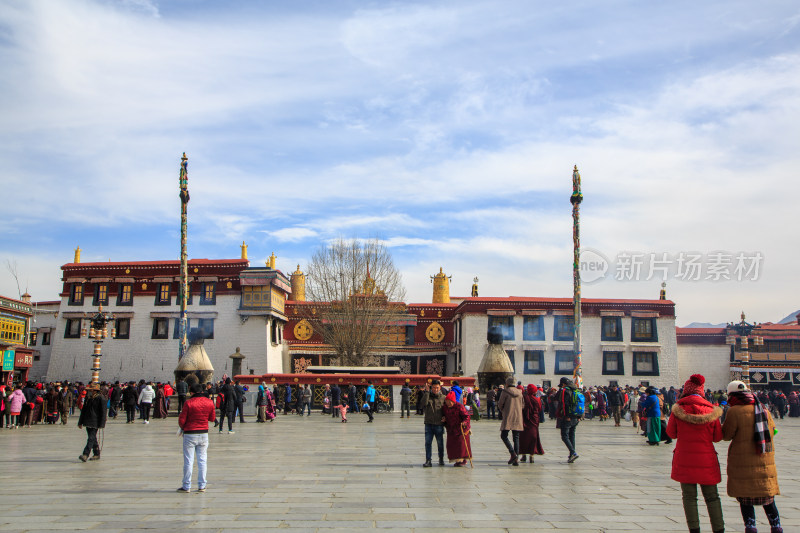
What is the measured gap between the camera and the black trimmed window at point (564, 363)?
4469 centimetres

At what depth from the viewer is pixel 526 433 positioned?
1362 centimetres

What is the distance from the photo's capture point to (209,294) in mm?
45875

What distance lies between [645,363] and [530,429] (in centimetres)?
3447

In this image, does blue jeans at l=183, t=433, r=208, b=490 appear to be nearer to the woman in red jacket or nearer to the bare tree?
the woman in red jacket

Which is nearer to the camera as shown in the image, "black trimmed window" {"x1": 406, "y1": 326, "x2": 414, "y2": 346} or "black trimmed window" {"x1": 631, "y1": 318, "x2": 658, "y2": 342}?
"black trimmed window" {"x1": 631, "y1": 318, "x2": 658, "y2": 342}

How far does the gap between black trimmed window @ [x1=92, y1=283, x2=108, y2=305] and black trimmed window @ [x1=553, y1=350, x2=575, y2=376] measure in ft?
102

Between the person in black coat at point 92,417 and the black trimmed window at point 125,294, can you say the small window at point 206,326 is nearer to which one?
the black trimmed window at point 125,294

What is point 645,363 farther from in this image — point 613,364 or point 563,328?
point 563,328

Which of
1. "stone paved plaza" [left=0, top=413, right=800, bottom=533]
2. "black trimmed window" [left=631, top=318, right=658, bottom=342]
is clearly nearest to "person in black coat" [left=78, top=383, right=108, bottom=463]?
"stone paved plaza" [left=0, top=413, right=800, bottom=533]

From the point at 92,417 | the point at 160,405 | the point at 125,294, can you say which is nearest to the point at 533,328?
the point at 160,405

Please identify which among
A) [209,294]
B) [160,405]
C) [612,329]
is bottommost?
[160,405]

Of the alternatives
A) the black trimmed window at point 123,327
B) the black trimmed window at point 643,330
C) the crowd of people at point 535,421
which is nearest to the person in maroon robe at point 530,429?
the crowd of people at point 535,421

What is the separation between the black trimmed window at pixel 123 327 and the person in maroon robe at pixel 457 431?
125 feet

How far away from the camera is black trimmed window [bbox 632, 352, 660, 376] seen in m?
44.8
